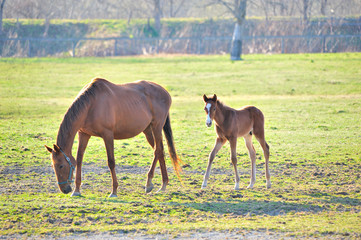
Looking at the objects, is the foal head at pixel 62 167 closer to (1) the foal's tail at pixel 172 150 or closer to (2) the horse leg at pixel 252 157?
(1) the foal's tail at pixel 172 150

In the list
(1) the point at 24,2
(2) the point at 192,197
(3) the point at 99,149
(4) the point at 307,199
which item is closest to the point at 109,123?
(2) the point at 192,197

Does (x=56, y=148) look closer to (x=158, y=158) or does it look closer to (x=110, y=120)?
(x=110, y=120)

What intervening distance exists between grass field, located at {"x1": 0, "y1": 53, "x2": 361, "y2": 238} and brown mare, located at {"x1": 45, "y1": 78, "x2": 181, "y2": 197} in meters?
0.51

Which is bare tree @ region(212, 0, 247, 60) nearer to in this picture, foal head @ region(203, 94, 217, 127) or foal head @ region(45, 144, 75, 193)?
foal head @ region(203, 94, 217, 127)

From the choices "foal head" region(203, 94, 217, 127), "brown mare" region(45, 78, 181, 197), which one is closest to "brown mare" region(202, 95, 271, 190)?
"foal head" region(203, 94, 217, 127)

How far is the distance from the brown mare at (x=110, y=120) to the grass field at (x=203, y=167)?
1.68ft

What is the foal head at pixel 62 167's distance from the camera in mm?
7977

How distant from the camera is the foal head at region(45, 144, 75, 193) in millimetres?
7977

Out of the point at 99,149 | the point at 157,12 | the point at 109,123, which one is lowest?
the point at 99,149

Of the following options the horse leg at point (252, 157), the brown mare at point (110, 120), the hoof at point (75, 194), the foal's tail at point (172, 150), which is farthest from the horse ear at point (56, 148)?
the horse leg at point (252, 157)

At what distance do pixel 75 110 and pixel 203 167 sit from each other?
12.2 ft

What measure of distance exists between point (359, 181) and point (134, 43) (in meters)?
30.3

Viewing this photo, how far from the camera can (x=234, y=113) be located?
9586 mm

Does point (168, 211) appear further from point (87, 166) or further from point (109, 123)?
point (87, 166)
